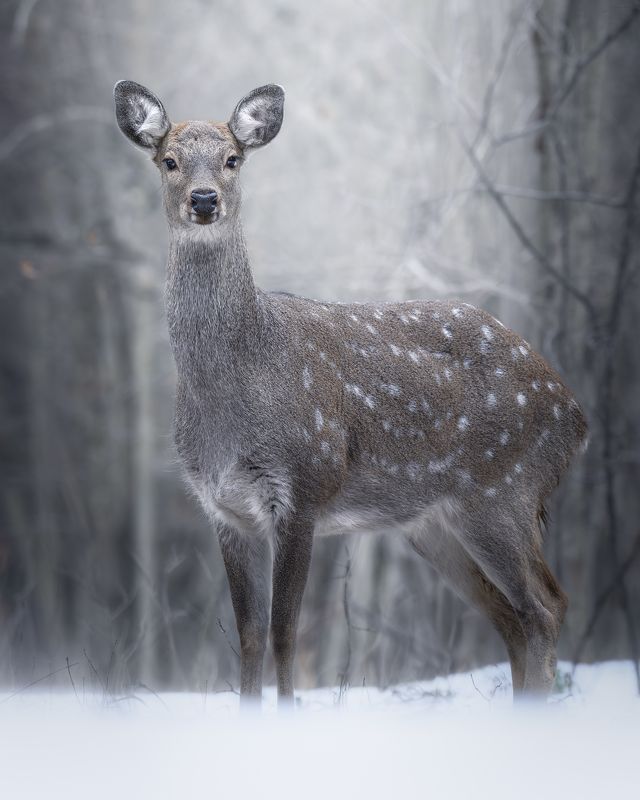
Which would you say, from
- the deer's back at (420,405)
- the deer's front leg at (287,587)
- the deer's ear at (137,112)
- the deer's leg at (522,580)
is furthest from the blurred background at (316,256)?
the deer's ear at (137,112)

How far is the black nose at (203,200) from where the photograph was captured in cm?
431

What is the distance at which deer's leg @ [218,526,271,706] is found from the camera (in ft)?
15.8

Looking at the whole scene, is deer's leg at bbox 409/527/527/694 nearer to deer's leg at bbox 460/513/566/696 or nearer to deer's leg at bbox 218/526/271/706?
deer's leg at bbox 460/513/566/696

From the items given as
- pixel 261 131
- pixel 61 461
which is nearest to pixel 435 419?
pixel 261 131

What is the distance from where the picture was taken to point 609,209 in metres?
7.60

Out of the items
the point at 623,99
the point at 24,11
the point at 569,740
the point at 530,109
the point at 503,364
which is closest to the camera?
the point at 569,740

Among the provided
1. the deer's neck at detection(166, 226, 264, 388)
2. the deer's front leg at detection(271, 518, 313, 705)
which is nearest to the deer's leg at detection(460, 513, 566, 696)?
the deer's front leg at detection(271, 518, 313, 705)

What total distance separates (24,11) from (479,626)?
21.3ft

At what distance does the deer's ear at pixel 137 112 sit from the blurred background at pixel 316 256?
2004 mm

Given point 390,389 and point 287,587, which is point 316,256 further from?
point 287,587

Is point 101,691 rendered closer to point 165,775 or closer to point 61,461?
point 165,775

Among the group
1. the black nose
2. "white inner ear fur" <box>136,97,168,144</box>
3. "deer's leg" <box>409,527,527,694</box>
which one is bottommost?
"deer's leg" <box>409,527,527,694</box>

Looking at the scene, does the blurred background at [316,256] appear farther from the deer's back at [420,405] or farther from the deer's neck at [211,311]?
the deer's neck at [211,311]

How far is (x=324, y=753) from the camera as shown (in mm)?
3566
